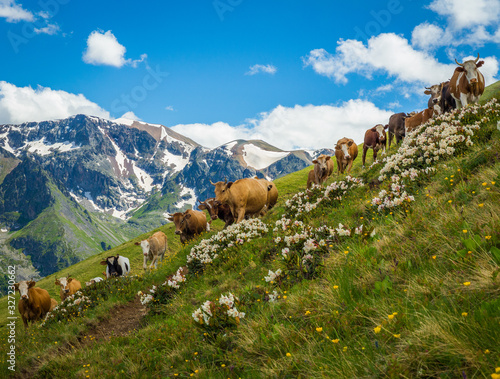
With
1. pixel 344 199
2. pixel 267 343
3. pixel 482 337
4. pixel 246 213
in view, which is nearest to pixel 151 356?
pixel 267 343

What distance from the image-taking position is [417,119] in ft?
68.7

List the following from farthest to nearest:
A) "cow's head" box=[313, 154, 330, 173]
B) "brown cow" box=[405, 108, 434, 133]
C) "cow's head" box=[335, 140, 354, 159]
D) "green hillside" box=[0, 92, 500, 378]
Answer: "cow's head" box=[313, 154, 330, 173] → "cow's head" box=[335, 140, 354, 159] → "brown cow" box=[405, 108, 434, 133] → "green hillside" box=[0, 92, 500, 378]

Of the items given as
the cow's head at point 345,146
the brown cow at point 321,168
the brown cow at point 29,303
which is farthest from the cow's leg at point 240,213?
the brown cow at point 29,303

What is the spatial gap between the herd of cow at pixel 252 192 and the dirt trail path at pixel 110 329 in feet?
19.9

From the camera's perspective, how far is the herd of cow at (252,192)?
606 inches

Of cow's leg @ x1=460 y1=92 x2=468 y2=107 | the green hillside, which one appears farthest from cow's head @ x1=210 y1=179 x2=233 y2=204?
cow's leg @ x1=460 y1=92 x2=468 y2=107

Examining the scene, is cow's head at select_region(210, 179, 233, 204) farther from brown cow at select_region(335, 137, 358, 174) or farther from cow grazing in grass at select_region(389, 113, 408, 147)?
cow grazing in grass at select_region(389, 113, 408, 147)

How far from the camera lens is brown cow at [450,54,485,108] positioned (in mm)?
14781

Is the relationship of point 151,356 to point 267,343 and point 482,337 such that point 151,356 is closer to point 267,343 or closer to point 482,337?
point 267,343

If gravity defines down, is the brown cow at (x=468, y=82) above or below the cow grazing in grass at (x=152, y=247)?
above

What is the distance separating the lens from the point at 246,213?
18672 millimetres

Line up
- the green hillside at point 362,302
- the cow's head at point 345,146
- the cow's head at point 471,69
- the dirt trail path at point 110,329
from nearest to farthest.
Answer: the green hillside at point 362,302
the dirt trail path at point 110,329
the cow's head at point 471,69
the cow's head at point 345,146

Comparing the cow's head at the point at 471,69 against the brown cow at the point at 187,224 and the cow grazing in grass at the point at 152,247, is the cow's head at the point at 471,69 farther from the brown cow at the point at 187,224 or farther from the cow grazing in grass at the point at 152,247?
the cow grazing in grass at the point at 152,247

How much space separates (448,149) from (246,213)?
12476 mm
